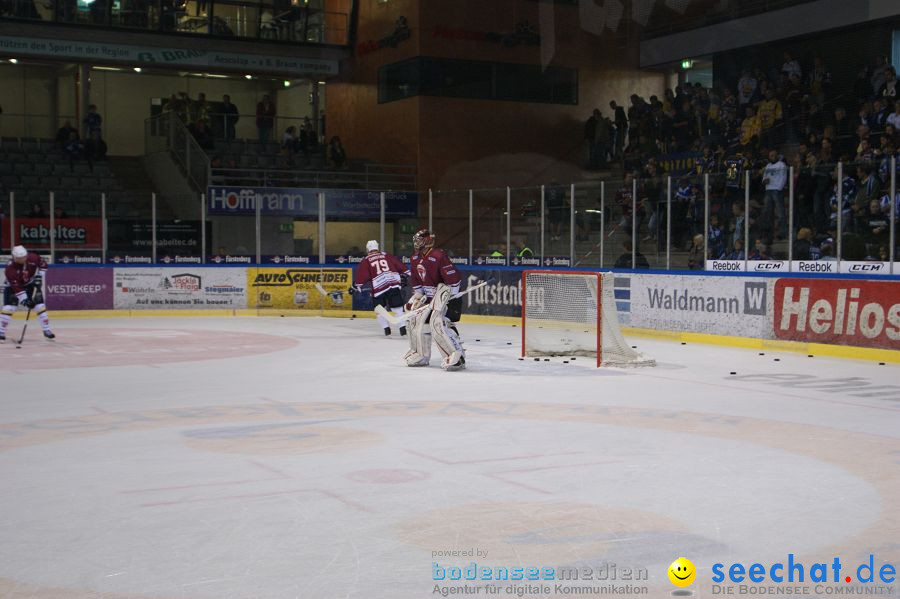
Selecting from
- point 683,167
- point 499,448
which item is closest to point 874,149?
point 683,167

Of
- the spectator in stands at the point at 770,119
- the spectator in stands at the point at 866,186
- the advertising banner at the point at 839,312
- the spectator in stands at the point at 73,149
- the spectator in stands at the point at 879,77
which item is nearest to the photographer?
the advertising banner at the point at 839,312

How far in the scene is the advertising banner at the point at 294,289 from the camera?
24062 millimetres

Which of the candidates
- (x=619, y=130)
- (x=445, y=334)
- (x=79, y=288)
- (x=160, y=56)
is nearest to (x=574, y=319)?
(x=445, y=334)

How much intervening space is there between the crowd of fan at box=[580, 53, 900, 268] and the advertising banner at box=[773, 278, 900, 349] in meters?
0.57

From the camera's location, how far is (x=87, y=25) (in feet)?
98.2

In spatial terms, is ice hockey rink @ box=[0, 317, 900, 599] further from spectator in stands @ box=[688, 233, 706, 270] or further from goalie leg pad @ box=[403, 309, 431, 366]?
spectator in stands @ box=[688, 233, 706, 270]

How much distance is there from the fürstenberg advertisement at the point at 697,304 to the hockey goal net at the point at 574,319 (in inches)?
106

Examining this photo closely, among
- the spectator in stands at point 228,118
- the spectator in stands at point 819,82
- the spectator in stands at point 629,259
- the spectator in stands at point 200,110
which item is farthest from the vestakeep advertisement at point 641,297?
the spectator in stands at point 228,118

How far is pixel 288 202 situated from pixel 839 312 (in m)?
15.2

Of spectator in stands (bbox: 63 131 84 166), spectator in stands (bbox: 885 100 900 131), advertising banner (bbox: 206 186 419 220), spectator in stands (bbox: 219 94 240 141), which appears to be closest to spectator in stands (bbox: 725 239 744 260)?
spectator in stands (bbox: 885 100 900 131)

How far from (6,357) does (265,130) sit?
18.8m

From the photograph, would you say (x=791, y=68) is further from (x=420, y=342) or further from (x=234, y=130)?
(x=234, y=130)

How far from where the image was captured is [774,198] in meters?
16.7

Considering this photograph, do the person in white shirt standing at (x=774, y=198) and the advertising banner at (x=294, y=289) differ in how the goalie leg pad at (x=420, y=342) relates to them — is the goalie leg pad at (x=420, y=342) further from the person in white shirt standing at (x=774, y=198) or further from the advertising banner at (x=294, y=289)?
the advertising banner at (x=294, y=289)
